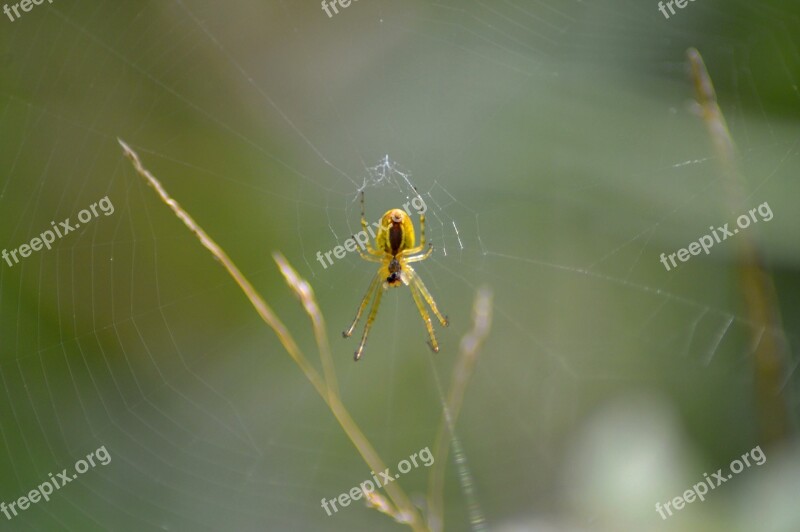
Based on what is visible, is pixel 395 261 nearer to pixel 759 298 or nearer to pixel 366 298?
pixel 366 298

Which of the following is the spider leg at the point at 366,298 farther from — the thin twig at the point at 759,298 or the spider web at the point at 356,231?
the thin twig at the point at 759,298

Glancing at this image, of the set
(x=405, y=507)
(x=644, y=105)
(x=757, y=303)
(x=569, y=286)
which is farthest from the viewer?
(x=569, y=286)

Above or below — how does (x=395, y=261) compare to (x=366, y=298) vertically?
above

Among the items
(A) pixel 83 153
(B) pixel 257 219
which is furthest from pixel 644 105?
(A) pixel 83 153

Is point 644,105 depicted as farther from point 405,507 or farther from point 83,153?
point 83,153

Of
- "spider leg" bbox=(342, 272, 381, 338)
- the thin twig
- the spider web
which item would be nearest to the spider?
"spider leg" bbox=(342, 272, 381, 338)

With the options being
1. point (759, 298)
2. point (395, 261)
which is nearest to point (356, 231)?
point (395, 261)
